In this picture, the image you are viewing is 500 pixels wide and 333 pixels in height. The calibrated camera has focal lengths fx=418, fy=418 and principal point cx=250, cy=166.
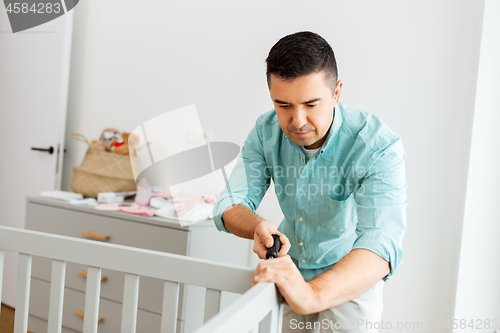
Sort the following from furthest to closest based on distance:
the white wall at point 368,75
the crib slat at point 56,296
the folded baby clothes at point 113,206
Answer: the folded baby clothes at point 113,206, the white wall at point 368,75, the crib slat at point 56,296

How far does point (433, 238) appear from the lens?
1.87 meters

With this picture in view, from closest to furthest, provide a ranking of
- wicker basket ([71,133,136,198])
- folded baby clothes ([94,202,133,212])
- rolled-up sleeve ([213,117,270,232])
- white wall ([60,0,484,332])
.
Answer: rolled-up sleeve ([213,117,270,232]), white wall ([60,0,484,332]), folded baby clothes ([94,202,133,212]), wicker basket ([71,133,136,198])

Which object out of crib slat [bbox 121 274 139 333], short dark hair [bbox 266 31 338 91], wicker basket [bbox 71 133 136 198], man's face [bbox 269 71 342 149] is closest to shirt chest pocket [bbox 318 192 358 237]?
man's face [bbox 269 71 342 149]

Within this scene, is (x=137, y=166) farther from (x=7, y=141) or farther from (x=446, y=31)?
(x=446, y=31)

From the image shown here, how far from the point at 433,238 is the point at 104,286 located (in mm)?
1555

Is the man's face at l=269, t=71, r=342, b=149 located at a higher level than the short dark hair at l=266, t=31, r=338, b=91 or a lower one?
lower

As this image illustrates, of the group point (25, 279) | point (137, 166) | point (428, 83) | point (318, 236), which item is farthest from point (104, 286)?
point (428, 83)

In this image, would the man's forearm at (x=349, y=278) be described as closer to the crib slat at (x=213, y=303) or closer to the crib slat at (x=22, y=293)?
the crib slat at (x=213, y=303)

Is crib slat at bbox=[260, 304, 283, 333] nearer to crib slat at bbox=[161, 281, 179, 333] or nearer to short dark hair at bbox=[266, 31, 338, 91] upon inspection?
crib slat at bbox=[161, 281, 179, 333]

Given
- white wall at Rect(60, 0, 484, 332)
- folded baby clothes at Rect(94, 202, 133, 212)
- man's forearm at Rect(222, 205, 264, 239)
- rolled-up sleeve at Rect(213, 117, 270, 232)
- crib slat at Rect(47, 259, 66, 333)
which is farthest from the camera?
folded baby clothes at Rect(94, 202, 133, 212)

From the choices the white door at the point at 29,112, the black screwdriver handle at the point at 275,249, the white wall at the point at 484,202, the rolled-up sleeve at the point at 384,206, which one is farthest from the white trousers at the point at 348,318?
the white door at the point at 29,112

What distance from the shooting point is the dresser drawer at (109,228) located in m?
1.89

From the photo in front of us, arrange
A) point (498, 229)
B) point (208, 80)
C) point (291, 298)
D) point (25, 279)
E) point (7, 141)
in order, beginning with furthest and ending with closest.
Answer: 1. point (7, 141)
2. point (208, 80)
3. point (498, 229)
4. point (25, 279)
5. point (291, 298)

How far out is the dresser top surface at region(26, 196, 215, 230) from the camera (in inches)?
74.6
